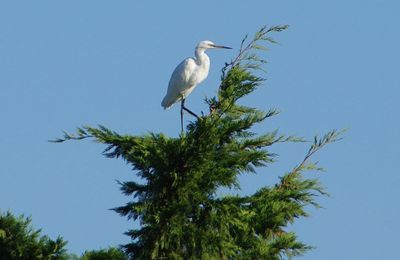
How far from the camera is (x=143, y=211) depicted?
421 inches

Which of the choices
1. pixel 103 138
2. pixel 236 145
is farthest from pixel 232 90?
pixel 103 138

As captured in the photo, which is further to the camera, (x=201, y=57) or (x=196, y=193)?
(x=201, y=57)

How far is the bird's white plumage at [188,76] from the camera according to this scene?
16500 mm

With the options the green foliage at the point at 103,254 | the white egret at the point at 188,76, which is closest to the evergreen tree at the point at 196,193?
the green foliage at the point at 103,254

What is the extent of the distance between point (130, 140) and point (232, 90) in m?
1.70

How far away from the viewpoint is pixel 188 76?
16.5 metres

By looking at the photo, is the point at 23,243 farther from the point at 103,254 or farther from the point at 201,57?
the point at 201,57

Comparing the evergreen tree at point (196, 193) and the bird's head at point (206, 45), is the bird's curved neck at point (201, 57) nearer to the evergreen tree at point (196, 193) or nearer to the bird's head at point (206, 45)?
the bird's head at point (206, 45)

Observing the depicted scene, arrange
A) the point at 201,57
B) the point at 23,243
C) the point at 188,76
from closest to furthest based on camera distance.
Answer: the point at 23,243
the point at 188,76
the point at 201,57

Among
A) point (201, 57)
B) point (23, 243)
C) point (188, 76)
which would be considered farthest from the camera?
point (201, 57)

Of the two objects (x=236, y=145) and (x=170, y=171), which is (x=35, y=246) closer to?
(x=170, y=171)

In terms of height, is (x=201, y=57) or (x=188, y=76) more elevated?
(x=201, y=57)

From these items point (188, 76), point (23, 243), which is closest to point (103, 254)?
point (23, 243)

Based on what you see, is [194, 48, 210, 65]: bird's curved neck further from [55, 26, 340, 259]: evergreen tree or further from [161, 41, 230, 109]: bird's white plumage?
[55, 26, 340, 259]: evergreen tree
